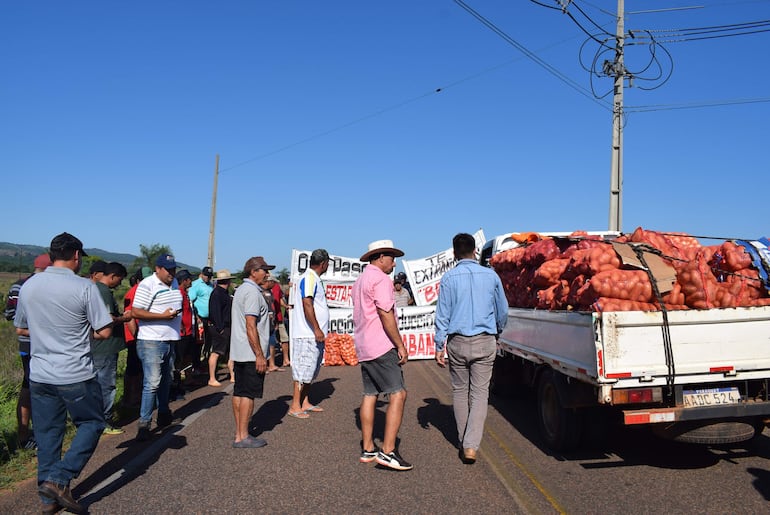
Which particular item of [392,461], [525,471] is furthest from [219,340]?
[525,471]

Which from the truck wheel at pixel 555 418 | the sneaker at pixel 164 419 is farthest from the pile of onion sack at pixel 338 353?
the truck wheel at pixel 555 418

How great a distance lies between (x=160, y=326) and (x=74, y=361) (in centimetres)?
229

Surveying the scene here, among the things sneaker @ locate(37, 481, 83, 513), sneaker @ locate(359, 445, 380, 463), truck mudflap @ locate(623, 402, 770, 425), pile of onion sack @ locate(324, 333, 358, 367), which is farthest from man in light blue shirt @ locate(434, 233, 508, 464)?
pile of onion sack @ locate(324, 333, 358, 367)

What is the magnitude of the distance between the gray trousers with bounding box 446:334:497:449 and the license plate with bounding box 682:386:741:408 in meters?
1.72

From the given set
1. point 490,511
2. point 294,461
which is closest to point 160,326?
point 294,461

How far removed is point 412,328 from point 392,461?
30.3 ft

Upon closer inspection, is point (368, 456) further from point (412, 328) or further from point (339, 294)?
point (339, 294)

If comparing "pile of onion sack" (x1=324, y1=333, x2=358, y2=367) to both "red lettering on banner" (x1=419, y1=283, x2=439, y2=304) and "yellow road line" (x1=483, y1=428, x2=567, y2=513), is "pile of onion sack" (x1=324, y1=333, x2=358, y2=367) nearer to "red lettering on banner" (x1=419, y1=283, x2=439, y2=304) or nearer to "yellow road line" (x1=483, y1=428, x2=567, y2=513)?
"red lettering on banner" (x1=419, y1=283, x2=439, y2=304)

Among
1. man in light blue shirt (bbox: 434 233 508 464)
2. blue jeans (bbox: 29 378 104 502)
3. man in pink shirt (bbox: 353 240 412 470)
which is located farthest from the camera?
man in light blue shirt (bbox: 434 233 508 464)

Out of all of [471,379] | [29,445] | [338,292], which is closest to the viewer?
[471,379]

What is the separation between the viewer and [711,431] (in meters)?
5.25

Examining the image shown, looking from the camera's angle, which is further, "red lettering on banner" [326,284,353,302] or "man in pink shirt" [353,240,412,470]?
"red lettering on banner" [326,284,353,302]

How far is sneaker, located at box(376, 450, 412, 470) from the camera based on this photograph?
18.6 ft

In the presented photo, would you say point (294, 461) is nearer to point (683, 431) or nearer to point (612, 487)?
point (612, 487)
